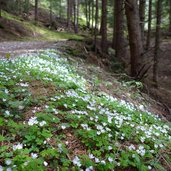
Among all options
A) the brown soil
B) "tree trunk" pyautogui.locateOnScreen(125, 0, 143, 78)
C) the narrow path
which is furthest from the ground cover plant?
the brown soil

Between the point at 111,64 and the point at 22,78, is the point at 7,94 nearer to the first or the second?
the point at 22,78

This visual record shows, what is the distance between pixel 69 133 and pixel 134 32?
27.1 ft

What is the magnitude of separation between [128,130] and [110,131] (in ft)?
1.25

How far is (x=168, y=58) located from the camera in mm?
26797

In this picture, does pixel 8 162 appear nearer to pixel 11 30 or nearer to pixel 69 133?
pixel 69 133

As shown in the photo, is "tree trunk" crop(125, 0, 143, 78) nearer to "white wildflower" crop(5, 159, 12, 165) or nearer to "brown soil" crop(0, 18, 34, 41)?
"white wildflower" crop(5, 159, 12, 165)

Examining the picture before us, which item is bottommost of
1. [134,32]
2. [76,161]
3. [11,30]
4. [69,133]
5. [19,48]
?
[76,161]

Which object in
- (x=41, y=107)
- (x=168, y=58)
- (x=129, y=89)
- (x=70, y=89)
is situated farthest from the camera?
(x=168, y=58)

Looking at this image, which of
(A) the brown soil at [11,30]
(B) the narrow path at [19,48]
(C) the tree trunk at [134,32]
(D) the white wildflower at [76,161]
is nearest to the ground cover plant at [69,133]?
(D) the white wildflower at [76,161]

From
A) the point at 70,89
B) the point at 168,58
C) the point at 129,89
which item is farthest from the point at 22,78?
the point at 168,58

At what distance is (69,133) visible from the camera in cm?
413

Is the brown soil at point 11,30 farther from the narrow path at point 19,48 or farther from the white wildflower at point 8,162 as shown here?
the white wildflower at point 8,162

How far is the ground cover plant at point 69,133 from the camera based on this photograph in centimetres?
339

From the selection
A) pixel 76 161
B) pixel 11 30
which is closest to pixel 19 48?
pixel 11 30
